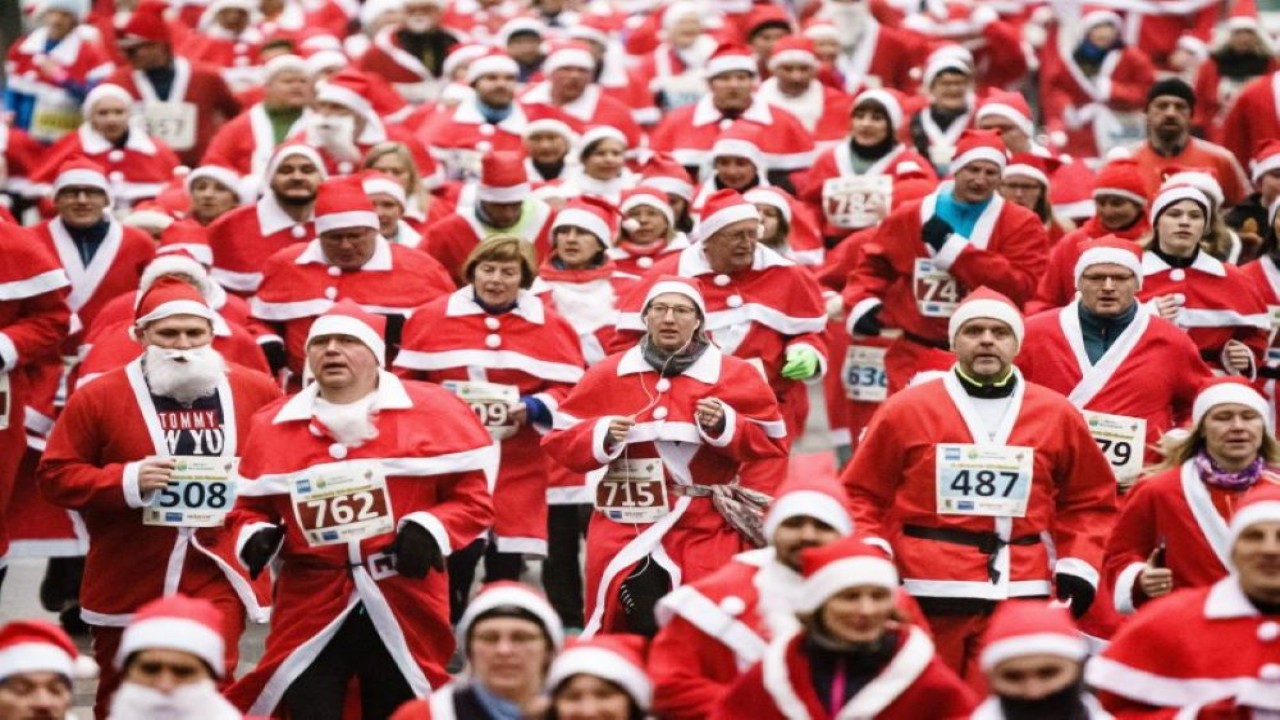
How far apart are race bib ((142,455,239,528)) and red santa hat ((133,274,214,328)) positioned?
673 millimetres

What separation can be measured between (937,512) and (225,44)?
45.6 feet

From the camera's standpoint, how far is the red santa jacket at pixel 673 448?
40.9 feet

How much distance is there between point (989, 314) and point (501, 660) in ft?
11.0

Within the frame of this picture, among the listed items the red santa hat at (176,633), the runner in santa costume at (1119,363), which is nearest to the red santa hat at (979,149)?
the runner in santa costume at (1119,363)

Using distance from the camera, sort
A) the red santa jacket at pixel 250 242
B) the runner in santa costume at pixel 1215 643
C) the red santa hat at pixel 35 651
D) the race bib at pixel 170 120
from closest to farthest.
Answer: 1. the red santa hat at pixel 35 651
2. the runner in santa costume at pixel 1215 643
3. the red santa jacket at pixel 250 242
4. the race bib at pixel 170 120

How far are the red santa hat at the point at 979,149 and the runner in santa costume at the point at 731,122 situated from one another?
3194 millimetres

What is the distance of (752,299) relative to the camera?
1462 centimetres

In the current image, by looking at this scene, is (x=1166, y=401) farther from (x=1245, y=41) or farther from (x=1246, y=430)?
(x=1245, y=41)

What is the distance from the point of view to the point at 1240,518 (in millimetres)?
9758

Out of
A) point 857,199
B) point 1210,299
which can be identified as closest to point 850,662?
point 1210,299

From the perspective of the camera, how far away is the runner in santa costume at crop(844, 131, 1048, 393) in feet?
50.9

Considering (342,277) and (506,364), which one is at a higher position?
(342,277)

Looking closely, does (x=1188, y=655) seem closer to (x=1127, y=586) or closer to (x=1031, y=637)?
(x=1031, y=637)

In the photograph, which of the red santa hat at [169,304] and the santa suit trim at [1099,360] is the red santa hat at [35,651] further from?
the santa suit trim at [1099,360]
